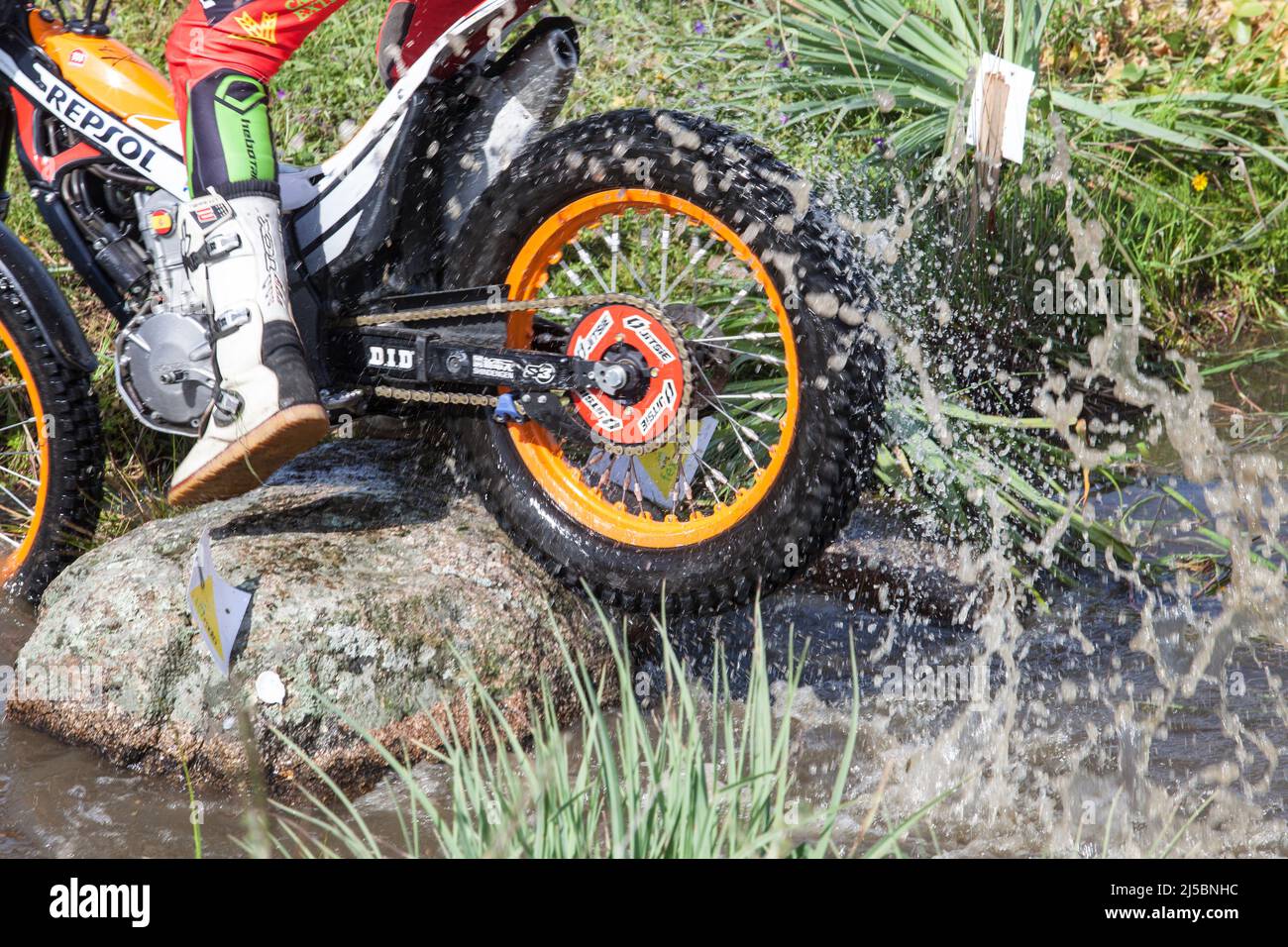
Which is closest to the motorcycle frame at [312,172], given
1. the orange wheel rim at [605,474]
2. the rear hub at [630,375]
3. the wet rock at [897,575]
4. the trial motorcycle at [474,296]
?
the trial motorcycle at [474,296]

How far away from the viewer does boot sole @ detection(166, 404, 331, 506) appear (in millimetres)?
2377

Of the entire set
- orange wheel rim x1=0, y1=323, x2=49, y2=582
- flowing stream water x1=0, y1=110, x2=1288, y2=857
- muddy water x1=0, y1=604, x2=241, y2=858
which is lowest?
muddy water x1=0, y1=604, x2=241, y2=858

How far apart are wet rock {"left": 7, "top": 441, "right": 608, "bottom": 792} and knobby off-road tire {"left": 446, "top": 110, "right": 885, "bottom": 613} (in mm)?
181

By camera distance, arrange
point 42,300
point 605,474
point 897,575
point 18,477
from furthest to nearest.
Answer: point 18,477
point 897,575
point 42,300
point 605,474

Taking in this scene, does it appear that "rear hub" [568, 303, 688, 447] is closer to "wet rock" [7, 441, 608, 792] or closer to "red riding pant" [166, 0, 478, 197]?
"wet rock" [7, 441, 608, 792]

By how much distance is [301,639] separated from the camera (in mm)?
2494

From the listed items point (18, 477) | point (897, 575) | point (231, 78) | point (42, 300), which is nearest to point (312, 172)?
point (231, 78)

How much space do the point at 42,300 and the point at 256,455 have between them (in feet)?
2.48

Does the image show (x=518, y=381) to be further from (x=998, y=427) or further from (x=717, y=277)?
(x=998, y=427)

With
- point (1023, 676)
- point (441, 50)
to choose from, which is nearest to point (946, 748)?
point (1023, 676)

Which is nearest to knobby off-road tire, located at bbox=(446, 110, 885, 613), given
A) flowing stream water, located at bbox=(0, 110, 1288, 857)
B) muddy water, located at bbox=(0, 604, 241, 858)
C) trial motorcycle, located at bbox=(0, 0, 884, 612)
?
trial motorcycle, located at bbox=(0, 0, 884, 612)

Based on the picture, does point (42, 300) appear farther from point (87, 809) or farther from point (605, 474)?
point (605, 474)
